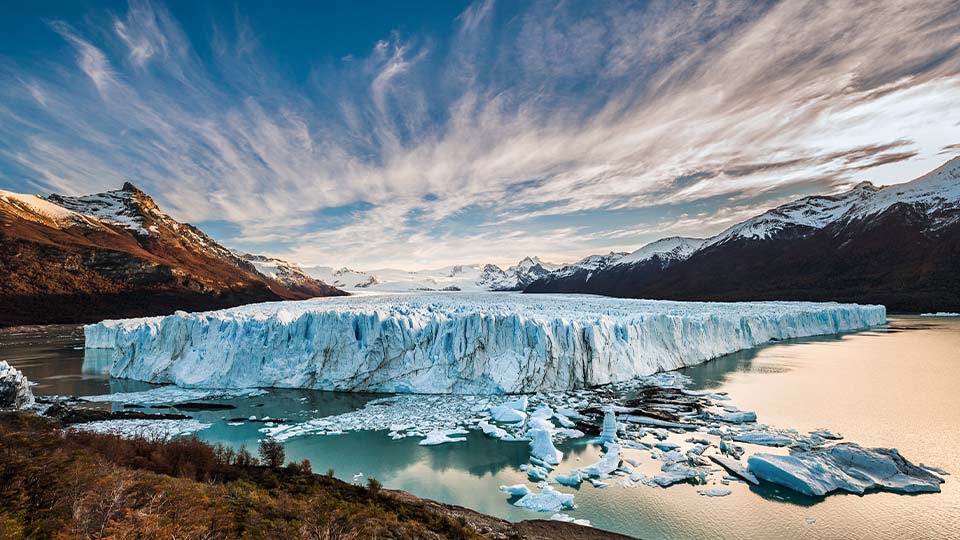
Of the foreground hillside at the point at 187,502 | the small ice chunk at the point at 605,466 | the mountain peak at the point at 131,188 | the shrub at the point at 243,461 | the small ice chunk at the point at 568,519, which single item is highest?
the mountain peak at the point at 131,188

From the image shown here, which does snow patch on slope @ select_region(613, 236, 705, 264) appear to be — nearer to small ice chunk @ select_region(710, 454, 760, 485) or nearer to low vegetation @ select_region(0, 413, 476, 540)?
small ice chunk @ select_region(710, 454, 760, 485)

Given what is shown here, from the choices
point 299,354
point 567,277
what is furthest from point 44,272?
point 567,277

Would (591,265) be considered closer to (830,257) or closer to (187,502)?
(830,257)

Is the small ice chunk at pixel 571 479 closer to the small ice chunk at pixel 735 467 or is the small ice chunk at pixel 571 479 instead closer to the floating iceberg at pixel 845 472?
the small ice chunk at pixel 735 467

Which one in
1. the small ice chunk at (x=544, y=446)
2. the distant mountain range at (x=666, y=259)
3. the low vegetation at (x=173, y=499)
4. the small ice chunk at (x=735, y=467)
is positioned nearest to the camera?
the low vegetation at (x=173, y=499)

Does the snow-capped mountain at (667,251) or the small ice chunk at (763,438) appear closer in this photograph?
the small ice chunk at (763,438)

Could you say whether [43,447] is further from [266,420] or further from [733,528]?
[733,528]

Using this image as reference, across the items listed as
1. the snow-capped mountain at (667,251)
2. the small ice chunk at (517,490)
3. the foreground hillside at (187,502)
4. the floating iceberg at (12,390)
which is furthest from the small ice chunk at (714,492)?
the snow-capped mountain at (667,251)
